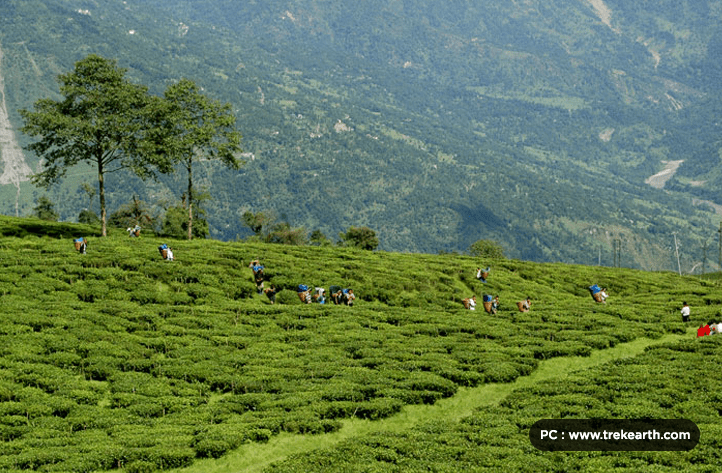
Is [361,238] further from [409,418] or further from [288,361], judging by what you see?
[409,418]

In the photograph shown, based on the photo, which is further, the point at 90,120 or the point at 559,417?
the point at 90,120

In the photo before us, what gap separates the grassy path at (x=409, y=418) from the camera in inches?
1223

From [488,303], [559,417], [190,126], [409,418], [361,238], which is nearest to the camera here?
[559,417]

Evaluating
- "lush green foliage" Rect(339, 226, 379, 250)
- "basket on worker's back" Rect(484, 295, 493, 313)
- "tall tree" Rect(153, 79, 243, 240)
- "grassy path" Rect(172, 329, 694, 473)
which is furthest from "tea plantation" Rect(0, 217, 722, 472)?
"lush green foliage" Rect(339, 226, 379, 250)

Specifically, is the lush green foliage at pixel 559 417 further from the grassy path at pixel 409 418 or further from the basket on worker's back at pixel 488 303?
the basket on worker's back at pixel 488 303

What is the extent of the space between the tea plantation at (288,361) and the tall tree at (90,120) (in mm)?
9168

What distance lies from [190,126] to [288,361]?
157 feet

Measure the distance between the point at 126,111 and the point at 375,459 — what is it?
56576 millimetres

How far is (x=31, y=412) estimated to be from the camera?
1341 inches

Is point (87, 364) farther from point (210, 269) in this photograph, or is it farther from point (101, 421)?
point (210, 269)

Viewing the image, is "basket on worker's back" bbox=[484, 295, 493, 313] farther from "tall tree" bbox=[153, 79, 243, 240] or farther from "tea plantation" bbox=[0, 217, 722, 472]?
"tall tree" bbox=[153, 79, 243, 240]

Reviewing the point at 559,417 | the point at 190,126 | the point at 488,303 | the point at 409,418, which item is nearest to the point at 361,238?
the point at 190,126

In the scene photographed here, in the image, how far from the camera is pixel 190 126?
273ft

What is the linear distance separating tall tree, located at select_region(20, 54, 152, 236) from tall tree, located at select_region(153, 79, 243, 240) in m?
4.39
